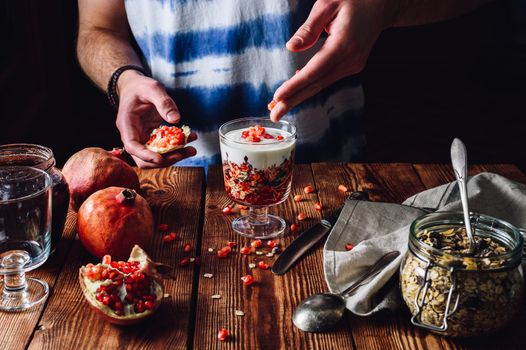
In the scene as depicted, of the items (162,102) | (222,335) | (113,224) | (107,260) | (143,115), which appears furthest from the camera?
(143,115)

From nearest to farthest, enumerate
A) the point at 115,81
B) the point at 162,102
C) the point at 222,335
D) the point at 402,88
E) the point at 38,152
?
the point at 222,335, the point at 38,152, the point at 162,102, the point at 115,81, the point at 402,88

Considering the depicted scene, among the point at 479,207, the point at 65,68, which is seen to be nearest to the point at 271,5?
the point at 479,207

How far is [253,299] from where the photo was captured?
1.34 metres

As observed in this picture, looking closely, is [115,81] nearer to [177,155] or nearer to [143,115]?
[143,115]

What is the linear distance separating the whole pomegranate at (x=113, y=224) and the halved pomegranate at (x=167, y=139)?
1.20 ft

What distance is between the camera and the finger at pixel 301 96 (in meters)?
1.61

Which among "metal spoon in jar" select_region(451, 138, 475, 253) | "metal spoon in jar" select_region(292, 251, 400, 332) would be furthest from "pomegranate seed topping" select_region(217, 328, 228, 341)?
"metal spoon in jar" select_region(451, 138, 475, 253)

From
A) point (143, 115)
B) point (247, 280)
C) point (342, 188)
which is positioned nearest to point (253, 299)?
point (247, 280)

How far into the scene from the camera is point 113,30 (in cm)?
232

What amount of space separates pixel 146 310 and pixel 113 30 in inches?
52.2

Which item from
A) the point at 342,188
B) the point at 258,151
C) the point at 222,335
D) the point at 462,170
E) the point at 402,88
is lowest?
the point at 402,88

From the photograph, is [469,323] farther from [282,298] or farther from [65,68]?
[65,68]

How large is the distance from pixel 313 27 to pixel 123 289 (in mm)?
762

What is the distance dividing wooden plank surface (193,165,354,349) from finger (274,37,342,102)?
305 millimetres
